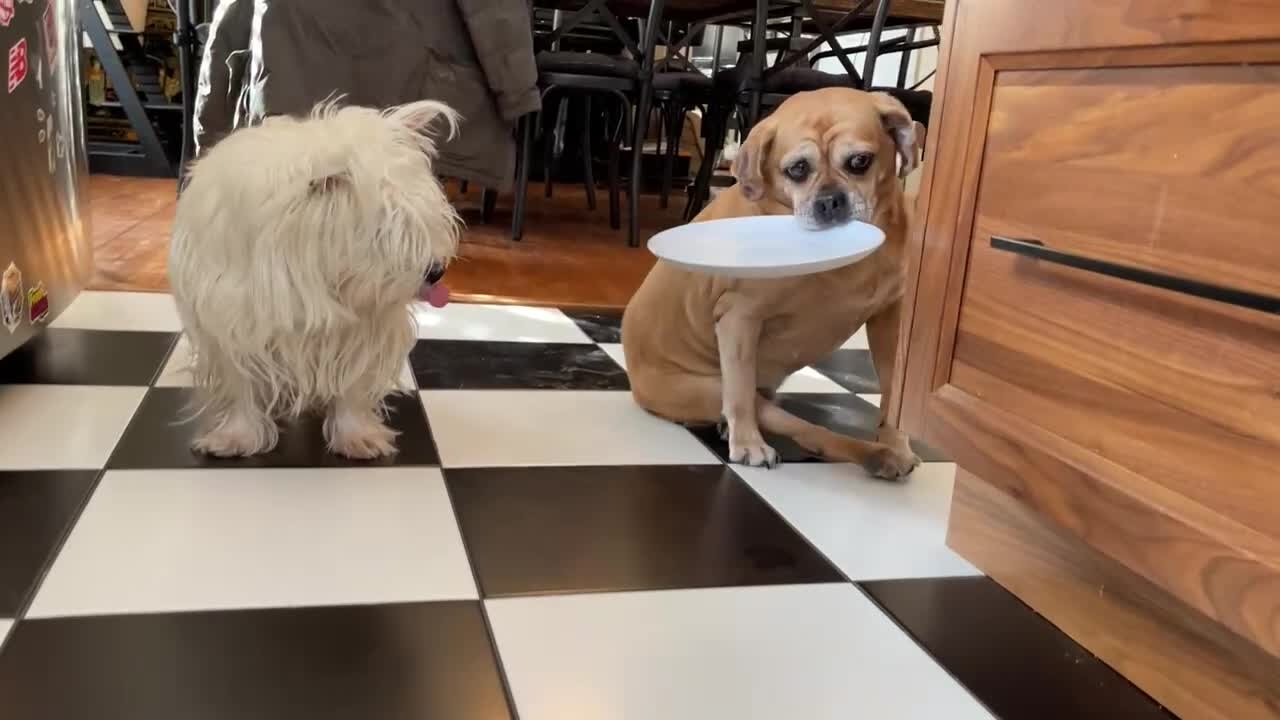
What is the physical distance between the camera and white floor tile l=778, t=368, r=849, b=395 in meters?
1.89

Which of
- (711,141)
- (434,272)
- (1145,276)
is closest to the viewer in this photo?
(1145,276)

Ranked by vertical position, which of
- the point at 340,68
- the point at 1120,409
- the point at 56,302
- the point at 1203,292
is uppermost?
the point at 340,68

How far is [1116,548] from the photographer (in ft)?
2.72

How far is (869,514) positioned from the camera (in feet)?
4.19

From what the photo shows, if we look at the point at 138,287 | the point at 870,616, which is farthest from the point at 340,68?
the point at 870,616

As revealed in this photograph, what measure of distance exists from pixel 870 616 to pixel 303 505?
66 centimetres

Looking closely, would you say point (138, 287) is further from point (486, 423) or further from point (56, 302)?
point (486, 423)

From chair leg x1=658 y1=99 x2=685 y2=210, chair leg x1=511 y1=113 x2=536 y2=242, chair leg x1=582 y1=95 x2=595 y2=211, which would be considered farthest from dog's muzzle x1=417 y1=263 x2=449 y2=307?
chair leg x1=658 y1=99 x2=685 y2=210

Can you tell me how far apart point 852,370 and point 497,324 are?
78 centimetres

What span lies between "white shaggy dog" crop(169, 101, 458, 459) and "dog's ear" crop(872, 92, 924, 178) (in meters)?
0.61

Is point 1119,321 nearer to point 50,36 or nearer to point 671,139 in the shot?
point 50,36

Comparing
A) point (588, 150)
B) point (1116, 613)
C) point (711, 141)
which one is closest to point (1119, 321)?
point (1116, 613)

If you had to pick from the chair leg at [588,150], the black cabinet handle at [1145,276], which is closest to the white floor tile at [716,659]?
the black cabinet handle at [1145,276]

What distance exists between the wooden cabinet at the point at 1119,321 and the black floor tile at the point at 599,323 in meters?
1.10
